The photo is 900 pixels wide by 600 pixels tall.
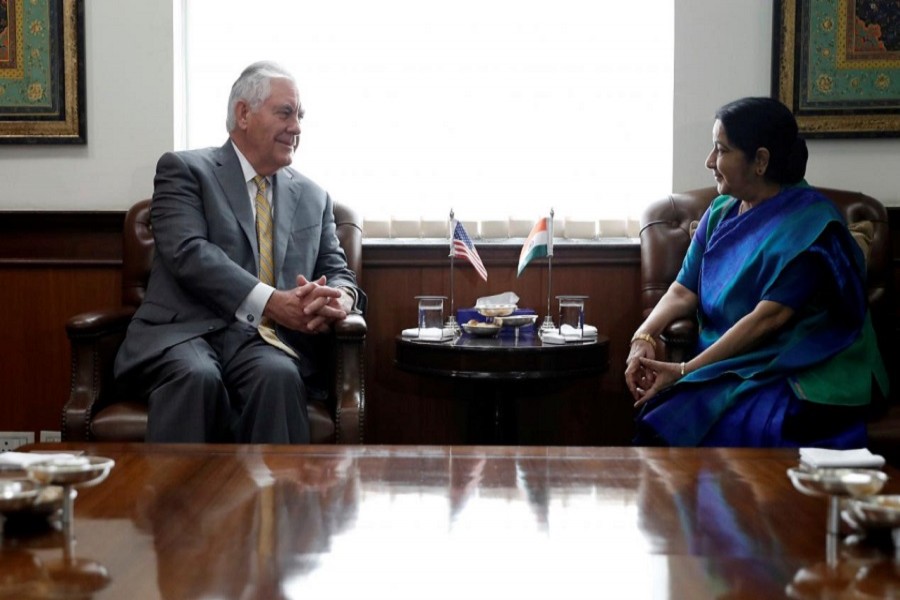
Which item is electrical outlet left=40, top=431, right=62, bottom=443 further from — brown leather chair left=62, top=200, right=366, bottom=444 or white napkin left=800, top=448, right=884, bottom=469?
white napkin left=800, top=448, right=884, bottom=469

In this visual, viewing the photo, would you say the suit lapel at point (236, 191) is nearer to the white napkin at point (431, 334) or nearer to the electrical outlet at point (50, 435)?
the white napkin at point (431, 334)

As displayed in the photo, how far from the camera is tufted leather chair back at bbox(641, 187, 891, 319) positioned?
358cm

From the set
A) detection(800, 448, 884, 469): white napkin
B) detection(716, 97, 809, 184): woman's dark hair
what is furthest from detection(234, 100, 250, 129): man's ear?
detection(800, 448, 884, 469): white napkin

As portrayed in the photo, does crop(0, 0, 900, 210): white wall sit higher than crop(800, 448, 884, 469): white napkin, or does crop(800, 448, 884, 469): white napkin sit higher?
crop(0, 0, 900, 210): white wall

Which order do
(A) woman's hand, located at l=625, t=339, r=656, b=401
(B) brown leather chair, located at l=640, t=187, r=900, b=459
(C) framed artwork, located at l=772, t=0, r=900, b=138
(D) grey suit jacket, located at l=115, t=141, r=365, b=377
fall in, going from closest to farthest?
(A) woman's hand, located at l=625, t=339, r=656, b=401 → (D) grey suit jacket, located at l=115, t=141, r=365, b=377 → (B) brown leather chair, located at l=640, t=187, r=900, b=459 → (C) framed artwork, located at l=772, t=0, r=900, b=138

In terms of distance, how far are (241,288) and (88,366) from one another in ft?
1.69

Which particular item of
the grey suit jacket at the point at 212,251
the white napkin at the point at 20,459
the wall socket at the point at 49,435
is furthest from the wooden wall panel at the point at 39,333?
the white napkin at the point at 20,459

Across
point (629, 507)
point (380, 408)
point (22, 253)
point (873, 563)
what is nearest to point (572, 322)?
point (380, 408)

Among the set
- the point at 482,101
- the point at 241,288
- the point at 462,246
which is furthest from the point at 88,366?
the point at 482,101

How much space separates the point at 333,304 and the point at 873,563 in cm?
197

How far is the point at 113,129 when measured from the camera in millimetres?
3994

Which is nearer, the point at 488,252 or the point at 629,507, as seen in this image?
the point at 629,507

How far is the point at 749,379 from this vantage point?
2939 millimetres

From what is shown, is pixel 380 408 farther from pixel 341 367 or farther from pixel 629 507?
pixel 629 507
